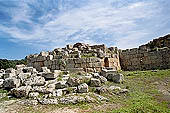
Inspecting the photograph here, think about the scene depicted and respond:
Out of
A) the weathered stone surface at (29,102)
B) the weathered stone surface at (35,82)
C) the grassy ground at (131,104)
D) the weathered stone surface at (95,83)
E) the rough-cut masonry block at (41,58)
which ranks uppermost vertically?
the rough-cut masonry block at (41,58)

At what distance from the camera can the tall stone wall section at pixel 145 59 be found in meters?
19.7

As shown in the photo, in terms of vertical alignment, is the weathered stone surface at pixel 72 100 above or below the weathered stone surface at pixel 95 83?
below

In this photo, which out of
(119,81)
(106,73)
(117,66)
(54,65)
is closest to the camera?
(119,81)

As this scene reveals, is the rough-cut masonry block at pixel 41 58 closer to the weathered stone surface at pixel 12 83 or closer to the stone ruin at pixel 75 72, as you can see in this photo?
the stone ruin at pixel 75 72

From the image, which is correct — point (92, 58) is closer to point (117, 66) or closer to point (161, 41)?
point (117, 66)

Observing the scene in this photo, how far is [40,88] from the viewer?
9.97 metres

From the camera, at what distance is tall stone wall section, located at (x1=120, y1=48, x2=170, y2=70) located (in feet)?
64.7

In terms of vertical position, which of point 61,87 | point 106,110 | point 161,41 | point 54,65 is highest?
point 161,41

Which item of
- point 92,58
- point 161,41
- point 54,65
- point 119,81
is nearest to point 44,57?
point 54,65

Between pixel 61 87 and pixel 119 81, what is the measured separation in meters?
4.15

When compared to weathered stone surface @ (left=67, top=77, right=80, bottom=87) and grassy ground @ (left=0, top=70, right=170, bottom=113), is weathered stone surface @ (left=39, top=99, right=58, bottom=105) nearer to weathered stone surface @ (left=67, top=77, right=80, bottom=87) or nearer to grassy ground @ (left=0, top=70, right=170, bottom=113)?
grassy ground @ (left=0, top=70, right=170, bottom=113)

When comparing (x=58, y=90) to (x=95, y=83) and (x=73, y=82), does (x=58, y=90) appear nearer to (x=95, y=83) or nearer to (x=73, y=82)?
(x=73, y=82)

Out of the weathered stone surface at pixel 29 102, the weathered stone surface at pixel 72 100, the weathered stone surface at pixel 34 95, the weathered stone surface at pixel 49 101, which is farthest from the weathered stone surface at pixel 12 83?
the weathered stone surface at pixel 72 100

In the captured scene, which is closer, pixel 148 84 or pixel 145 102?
pixel 145 102
